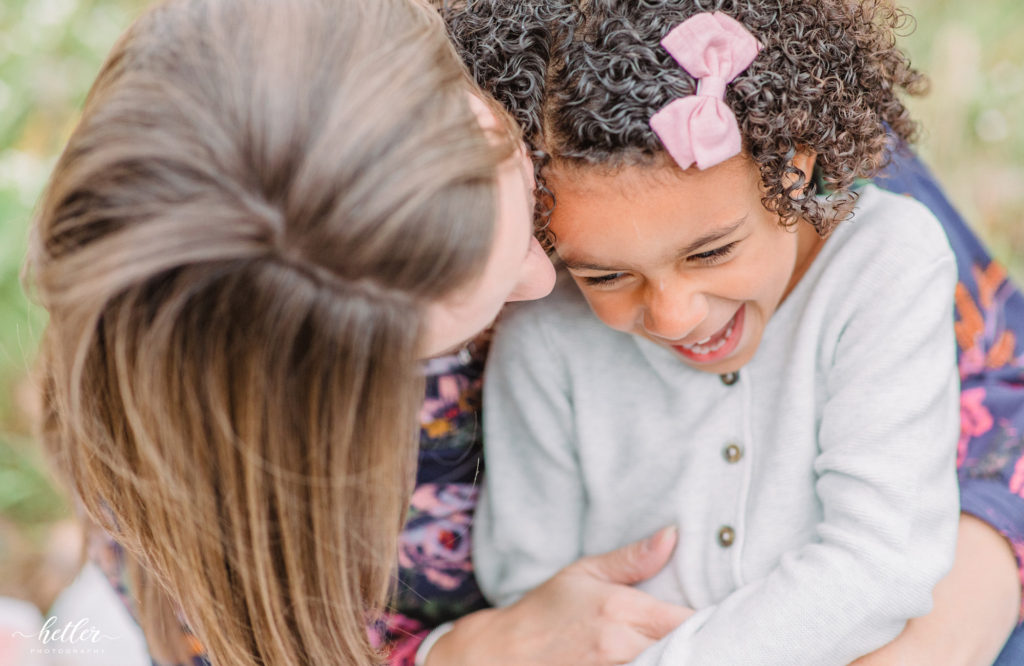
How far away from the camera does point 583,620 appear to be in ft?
5.05

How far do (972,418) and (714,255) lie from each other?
0.67 metres

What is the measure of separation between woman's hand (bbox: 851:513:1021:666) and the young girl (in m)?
0.10

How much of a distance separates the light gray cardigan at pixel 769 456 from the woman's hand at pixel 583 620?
5 cm

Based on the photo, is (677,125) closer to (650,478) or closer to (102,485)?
(650,478)

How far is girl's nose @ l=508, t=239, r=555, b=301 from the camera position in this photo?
47.5 inches

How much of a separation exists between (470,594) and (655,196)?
94 centimetres

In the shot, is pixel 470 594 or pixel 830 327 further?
pixel 470 594

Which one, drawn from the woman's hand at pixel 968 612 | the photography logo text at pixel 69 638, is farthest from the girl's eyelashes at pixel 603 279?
the photography logo text at pixel 69 638

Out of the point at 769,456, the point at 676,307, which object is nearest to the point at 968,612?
the point at 769,456

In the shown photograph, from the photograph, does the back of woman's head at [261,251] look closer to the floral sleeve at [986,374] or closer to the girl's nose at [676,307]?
the girl's nose at [676,307]

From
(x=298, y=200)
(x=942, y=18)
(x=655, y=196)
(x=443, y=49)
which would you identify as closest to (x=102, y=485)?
(x=298, y=200)

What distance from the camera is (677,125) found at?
1142 millimetres

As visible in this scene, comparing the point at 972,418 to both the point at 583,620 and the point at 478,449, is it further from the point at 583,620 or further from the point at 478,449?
the point at 478,449

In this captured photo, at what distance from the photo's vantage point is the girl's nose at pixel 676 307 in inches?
50.0
